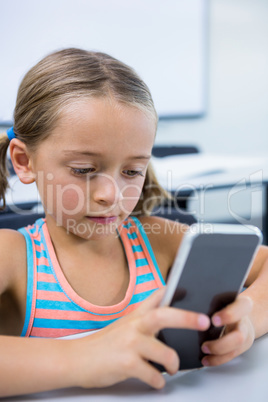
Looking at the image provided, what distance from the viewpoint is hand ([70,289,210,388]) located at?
48 centimetres

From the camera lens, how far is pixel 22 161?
2.75 feet

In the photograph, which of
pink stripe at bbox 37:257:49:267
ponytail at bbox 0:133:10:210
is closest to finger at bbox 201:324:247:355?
pink stripe at bbox 37:257:49:267

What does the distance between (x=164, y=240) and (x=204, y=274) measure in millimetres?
456

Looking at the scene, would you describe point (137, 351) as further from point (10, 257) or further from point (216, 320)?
point (10, 257)

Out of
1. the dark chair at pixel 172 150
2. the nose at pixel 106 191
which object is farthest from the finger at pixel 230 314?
the dark chair at pixel 172 150

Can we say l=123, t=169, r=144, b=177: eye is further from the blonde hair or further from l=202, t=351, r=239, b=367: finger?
l=202, t=351, r=239, b=367: finger

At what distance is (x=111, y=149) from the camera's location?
2.31 feet

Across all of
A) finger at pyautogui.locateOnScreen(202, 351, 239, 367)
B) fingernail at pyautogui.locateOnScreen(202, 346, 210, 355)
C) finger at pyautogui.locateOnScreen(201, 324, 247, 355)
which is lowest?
finger at pyautogui.locateOnScreen(202, 351, 239, 367)

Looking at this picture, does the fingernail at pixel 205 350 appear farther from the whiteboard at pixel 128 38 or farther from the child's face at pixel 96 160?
the whiteboard at pixel 128 38

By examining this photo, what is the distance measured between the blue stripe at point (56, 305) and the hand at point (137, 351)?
305 millimetres

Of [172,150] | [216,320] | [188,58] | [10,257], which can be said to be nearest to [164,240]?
[10,257]

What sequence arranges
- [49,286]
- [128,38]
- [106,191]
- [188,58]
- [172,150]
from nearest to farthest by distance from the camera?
[106,191] → [49,286] → [172,150] → [128,38] → [188,58]

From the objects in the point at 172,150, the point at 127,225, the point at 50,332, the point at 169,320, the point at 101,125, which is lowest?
the point at 172,150

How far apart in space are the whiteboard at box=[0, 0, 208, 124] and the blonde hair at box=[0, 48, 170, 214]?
181 centimetres
